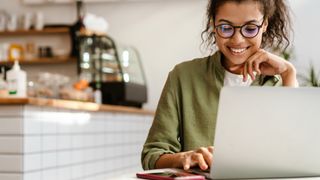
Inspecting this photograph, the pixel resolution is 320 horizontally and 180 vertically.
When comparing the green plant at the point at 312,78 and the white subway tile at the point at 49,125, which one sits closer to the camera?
the white subway tile at the point at 49,125

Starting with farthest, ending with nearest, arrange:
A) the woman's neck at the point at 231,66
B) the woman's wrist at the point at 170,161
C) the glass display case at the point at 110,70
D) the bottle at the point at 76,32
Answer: the bottle at the point at 76,32 < the glass display case at the point at 110,70 < the woman's neck at the point at 231,66 < the woman's wrist at the point at 170,161

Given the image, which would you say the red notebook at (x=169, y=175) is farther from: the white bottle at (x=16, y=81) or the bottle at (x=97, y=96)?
the bottle at (x=97, y=96)

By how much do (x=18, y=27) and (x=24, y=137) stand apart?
10.7 ft

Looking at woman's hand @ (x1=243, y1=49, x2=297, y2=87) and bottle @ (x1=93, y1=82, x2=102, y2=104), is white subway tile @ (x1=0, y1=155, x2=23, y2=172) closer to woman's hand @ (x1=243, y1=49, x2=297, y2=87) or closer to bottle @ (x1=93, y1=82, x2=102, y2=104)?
bottle @ (x1=93, y1=82, x2=102, y2=104)

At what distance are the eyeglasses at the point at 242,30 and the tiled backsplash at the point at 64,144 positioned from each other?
1.89 metres

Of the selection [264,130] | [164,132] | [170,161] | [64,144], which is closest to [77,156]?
[64,144]

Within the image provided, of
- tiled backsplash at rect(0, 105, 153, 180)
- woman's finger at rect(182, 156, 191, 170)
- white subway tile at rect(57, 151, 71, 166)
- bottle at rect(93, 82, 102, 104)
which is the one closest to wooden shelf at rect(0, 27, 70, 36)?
bottle at rect(93, 82, 102, 104)

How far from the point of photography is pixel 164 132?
1.79 metres

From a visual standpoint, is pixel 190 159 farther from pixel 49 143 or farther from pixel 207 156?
pixel 49 143

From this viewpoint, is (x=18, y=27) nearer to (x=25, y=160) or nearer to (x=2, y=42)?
(x=2, y=42)

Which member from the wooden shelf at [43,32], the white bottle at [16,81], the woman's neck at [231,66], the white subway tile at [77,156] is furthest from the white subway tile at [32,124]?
the wooden shelf at [43,32]

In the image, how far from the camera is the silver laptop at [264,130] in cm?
129

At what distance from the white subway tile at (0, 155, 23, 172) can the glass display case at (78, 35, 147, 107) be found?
198 cm

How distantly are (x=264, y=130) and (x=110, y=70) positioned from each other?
426 cm
